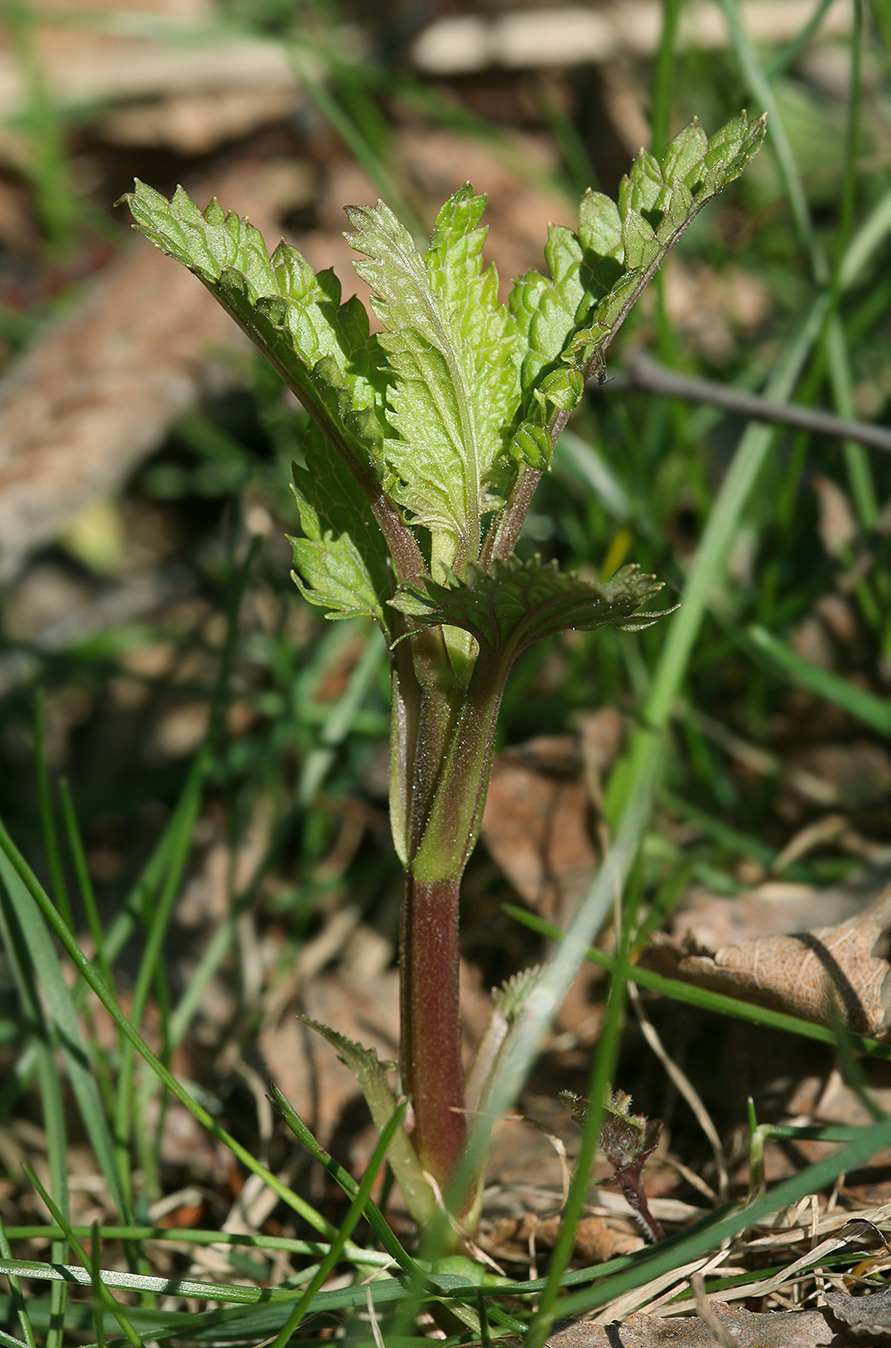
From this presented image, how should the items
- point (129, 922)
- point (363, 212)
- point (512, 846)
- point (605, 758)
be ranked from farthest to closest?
point (605, 758), point (512, 846), point (129, 922), point (363, 212)

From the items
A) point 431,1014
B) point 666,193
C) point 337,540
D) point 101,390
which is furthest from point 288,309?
point 101,390

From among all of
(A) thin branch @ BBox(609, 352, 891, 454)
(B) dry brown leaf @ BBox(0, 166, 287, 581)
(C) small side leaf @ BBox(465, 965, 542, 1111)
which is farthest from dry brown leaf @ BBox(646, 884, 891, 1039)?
(B) dry brown leaf @ BBox(0, 166, 287, 581)

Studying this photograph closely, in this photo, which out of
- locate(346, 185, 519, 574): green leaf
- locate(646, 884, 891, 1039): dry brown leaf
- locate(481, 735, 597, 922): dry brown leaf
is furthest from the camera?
locate(481, 735, 597, 922): dry brown leaf

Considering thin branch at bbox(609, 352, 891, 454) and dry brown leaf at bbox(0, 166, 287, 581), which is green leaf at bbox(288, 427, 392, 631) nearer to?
thin branch at bbox(609, 352, 891, 454)

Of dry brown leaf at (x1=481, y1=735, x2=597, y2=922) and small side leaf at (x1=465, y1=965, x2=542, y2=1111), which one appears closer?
small side leaf at (x1=465, y1=965, x2=542, y2=1111)

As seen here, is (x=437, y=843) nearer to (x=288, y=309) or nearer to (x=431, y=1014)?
(x=431, y=1014)

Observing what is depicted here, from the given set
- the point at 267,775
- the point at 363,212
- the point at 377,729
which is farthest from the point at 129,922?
the point at 363,212

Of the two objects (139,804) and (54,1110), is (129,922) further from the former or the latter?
(139,804)

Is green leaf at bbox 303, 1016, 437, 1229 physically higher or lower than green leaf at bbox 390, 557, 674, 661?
lower
